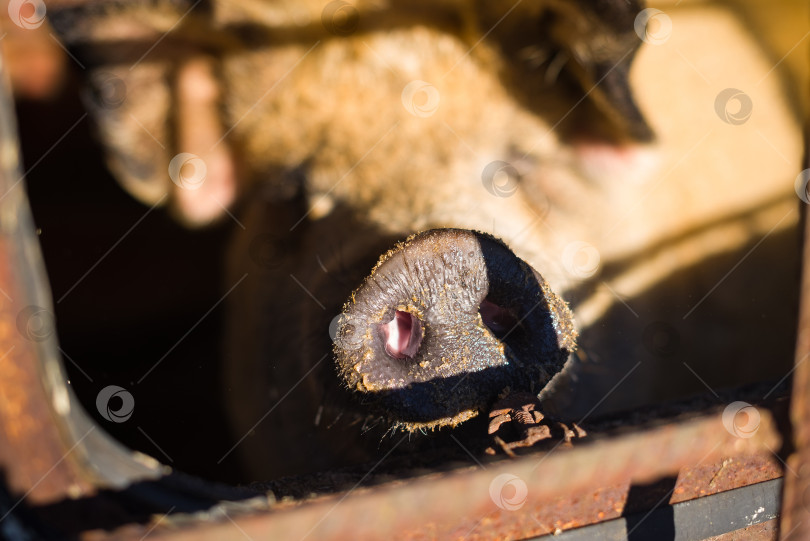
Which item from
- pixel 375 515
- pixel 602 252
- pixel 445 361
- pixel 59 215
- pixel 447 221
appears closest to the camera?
pixel 375 515

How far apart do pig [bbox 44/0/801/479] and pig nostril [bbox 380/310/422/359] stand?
0.11m

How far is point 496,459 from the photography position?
0.81m

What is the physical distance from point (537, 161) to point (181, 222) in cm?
93

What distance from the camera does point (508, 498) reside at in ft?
2.56

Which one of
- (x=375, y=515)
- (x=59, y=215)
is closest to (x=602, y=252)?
(x=375, y=515)

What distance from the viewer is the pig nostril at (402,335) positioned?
119 cm

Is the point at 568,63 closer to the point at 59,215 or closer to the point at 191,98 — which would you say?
the point at 191,98

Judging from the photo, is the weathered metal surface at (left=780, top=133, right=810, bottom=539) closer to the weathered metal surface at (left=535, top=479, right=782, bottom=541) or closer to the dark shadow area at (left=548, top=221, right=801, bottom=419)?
the weathered metal surface at (left=535, top=479, right=782, bottom=541)

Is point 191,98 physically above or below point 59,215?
above

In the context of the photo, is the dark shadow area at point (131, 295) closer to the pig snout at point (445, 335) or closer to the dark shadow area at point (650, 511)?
the pig snout at point (445, 335)

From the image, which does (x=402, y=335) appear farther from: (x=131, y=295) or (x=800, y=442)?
(x=131, y=295)

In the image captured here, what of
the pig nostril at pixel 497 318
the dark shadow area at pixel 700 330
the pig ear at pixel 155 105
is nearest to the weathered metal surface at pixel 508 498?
the pig nostril at pixel 497 318

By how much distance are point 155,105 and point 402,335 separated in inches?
32.6

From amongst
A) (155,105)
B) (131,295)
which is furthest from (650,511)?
(131,295)
